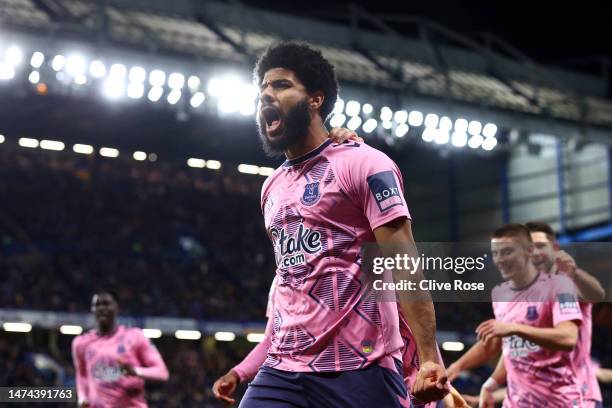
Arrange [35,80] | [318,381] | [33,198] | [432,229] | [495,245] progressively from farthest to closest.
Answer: [432,229] → [33,198] → [35,80] → [495,245] → [318,381]

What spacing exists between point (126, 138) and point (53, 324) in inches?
362

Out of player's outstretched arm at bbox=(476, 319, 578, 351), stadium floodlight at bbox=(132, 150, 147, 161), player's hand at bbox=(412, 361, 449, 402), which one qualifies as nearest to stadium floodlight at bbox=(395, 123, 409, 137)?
stadium floodlight at bbox=(132, 150, 147, 161)

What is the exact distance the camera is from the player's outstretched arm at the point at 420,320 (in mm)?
3289

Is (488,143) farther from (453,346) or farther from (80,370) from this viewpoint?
(80,370)

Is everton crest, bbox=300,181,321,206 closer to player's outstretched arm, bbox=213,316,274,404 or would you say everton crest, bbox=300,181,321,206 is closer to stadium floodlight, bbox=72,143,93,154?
player's outstretched arm, bbox=213,316,274,404

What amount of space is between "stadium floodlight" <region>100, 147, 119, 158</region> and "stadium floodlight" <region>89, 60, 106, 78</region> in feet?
41.9

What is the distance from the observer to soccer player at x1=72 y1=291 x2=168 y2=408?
9414 mm

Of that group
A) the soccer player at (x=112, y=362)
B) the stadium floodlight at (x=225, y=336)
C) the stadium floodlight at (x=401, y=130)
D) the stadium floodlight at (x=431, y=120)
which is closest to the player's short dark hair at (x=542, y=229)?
the soccer player at (x=112, y=362)

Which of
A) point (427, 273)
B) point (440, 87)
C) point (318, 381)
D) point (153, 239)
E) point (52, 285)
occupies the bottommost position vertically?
point (318, 381)

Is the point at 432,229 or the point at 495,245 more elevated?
the point at 432,229

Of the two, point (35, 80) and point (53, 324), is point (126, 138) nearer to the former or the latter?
point (53, 324)

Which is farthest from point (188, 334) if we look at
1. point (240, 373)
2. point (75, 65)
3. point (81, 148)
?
point (240, 373)

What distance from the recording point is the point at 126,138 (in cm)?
3375

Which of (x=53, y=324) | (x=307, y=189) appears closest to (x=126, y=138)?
(x=53, y=324)
